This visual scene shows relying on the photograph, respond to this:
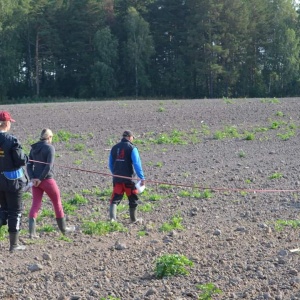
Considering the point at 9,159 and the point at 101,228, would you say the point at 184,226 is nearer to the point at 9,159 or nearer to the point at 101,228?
the point at 101,228

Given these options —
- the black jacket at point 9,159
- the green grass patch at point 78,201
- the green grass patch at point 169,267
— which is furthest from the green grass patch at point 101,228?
the green grass patch at point 169,267

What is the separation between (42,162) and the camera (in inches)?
405

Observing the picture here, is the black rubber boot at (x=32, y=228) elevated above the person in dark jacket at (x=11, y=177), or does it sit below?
below

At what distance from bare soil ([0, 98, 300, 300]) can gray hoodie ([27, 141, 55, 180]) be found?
0.97m

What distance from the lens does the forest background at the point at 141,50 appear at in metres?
61.2

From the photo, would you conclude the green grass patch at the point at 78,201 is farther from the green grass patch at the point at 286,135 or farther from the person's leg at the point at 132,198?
the green grass patch at the point at 286,135

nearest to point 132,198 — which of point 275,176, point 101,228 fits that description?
point 101,228

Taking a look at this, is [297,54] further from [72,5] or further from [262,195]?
[262,195]

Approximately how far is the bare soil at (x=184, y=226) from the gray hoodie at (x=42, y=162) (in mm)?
971

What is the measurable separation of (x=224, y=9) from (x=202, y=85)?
23.6 feet

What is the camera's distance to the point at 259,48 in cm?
6650

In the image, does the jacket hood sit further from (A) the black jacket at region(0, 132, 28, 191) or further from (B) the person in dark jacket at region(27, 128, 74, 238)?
(A) the black jacket at region(0, 132, 28, 191)

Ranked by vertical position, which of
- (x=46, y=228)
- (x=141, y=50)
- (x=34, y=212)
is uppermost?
(x=141, y=50)

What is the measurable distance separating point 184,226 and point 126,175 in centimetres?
139
